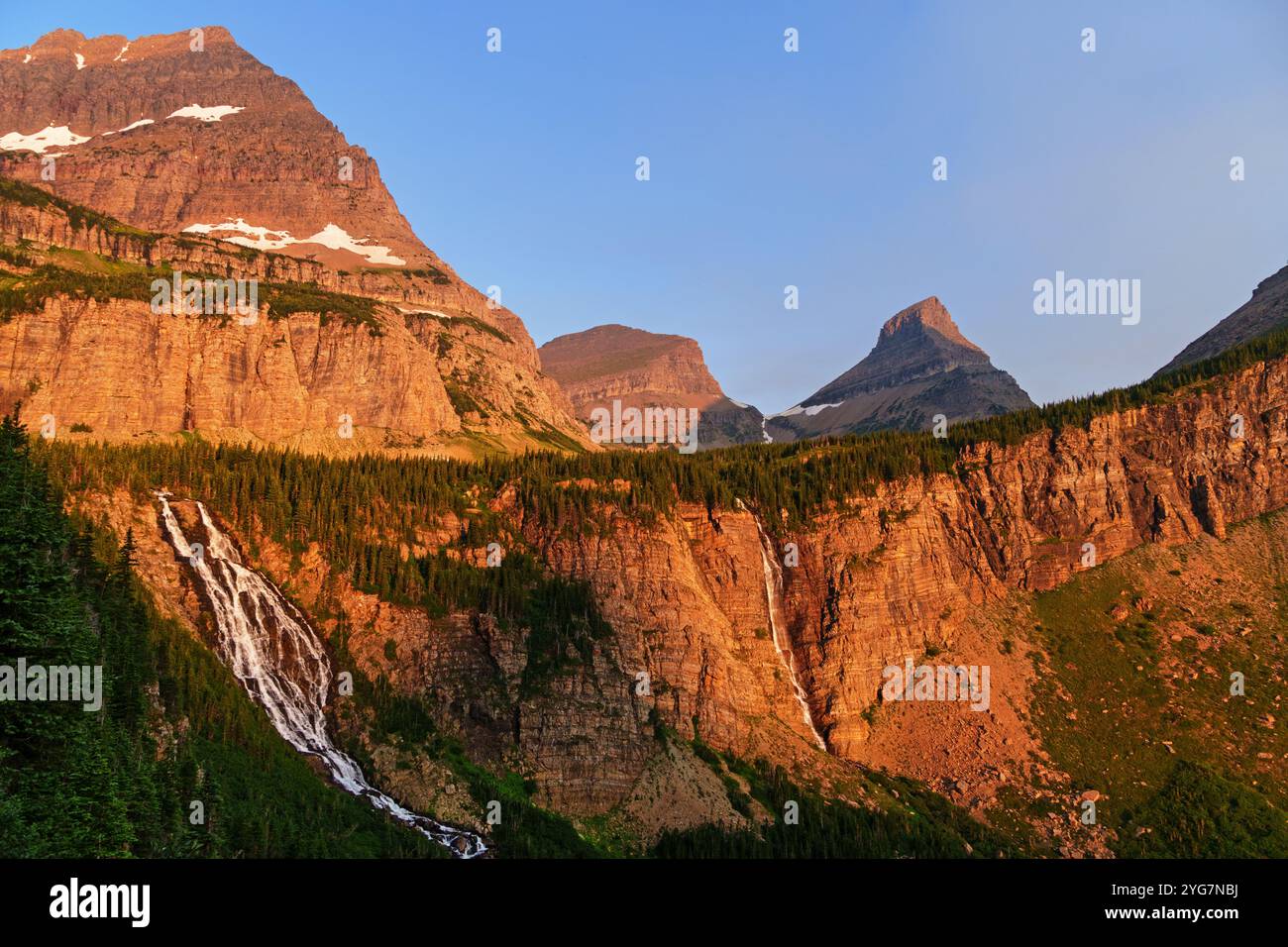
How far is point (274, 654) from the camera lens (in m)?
127

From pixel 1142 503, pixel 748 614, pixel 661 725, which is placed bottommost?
pixel 661 725

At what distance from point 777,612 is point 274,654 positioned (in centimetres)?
6832

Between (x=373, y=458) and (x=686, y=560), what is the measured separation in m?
47.5

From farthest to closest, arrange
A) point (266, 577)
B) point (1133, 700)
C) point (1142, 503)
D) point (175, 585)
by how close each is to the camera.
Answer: point (1142, 503) < point (1133, 700) < point (266, 577) < point (175, 585)

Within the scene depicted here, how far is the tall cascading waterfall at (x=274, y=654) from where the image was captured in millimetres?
113500

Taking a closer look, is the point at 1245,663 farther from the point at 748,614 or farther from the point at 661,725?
the point at 661,725

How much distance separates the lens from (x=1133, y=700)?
14588 cm

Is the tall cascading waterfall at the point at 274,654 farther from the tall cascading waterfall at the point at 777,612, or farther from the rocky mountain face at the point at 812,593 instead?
the tall cascading waterfall at the point at 777,612

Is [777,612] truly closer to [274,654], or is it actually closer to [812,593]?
[812,593]
